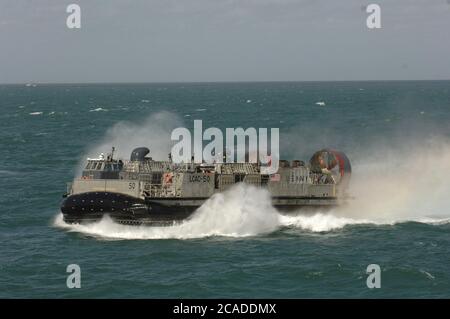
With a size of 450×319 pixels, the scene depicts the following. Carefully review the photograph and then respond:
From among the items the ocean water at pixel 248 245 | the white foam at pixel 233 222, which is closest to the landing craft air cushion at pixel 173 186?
the white foam at pixel 233 222

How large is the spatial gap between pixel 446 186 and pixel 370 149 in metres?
31.0

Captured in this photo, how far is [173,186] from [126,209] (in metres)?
3.78

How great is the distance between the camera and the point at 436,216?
50281 mm

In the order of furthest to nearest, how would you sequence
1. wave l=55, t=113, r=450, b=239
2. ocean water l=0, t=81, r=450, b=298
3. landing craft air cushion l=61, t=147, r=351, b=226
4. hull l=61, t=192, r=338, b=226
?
wave l=55, t=113, r=450, b=239 < landing craft air cushion l=61, t=147, r=351, b=226 < hull l=61, t=192, r=338, b=226 < ocean water l=0, t=81, r=450, b=298

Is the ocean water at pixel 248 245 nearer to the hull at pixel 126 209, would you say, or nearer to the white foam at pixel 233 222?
the white foam at pixel 233 222

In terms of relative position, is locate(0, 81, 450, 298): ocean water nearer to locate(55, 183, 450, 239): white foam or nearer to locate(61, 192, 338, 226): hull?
locate(55, 183, 450, 239): white foam

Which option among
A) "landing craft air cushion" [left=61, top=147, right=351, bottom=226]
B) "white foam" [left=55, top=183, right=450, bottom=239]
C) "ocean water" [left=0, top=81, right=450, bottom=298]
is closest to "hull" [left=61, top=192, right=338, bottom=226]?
"landing craft air cushion" [left=61, top=147, right=351, bottom=226]

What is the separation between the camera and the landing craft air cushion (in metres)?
45.1

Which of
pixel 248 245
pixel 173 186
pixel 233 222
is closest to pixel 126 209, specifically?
pixel 173 186

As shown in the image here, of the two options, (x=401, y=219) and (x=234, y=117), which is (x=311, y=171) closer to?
(x=401, y=219)

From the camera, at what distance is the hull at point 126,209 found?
44.9 m

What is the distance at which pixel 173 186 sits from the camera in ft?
154
